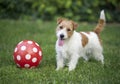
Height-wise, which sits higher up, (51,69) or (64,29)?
(64,29)

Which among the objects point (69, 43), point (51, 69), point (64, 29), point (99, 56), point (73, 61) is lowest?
point (99, 56)

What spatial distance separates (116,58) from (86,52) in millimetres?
848

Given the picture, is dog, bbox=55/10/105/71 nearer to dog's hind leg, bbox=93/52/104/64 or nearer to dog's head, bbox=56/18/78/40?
dog's head, bbox=56/18/78/40

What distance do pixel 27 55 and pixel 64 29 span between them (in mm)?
862

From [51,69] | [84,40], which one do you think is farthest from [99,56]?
[51,69]

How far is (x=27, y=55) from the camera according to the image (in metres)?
6.41

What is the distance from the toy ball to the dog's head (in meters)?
0.56

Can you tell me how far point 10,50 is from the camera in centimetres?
840

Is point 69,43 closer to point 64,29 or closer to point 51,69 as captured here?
point 64,29

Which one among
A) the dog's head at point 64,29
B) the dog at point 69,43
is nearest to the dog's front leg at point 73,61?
the dog at point 69,43

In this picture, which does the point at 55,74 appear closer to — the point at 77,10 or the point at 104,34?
the point at 104,34

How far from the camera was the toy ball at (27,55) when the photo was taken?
6.41m

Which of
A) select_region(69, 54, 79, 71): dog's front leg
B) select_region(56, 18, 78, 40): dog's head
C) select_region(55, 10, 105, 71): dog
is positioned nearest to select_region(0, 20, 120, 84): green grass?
select_region(69, 54, 79, 71): dog's front leg

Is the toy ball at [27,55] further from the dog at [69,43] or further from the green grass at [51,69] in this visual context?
the dog at [69,43]
